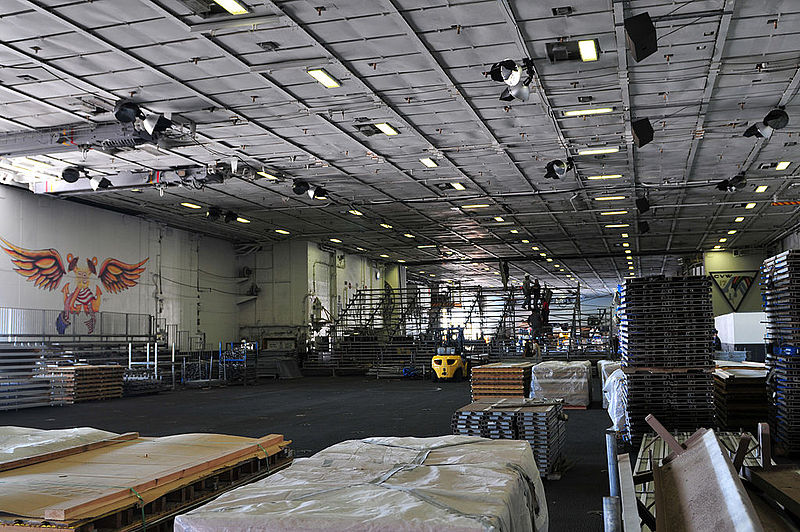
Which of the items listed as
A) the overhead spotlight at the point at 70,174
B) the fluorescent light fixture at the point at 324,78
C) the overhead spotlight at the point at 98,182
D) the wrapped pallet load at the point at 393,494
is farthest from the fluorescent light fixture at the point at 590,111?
the overhead spotlight at the point at 98,182

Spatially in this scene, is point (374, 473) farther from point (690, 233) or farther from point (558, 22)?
point (690, 233)

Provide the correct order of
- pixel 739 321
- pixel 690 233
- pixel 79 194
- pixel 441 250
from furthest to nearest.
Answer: pixel 441 250
pixel 690 233
pixel 739 321
pixel 79 194

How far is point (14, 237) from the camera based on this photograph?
2073 centimetres

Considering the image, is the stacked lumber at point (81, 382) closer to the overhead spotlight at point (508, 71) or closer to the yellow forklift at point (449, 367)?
the yellow forklift at point (449, 367)

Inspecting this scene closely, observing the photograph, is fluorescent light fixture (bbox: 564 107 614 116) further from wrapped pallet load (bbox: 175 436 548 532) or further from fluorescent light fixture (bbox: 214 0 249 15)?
wrapped pallet load (bbox: 175 436 548 532)

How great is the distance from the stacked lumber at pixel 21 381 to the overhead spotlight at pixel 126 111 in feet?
28.9

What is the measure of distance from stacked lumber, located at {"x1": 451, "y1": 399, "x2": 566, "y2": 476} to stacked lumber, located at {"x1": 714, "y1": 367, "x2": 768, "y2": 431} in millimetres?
3204

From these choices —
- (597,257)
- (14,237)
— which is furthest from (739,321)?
(14,237)

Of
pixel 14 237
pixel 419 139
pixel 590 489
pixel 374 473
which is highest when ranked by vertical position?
pixel 419 139

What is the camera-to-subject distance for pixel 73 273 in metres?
22.7

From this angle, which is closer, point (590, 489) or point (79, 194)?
point (590, 489)

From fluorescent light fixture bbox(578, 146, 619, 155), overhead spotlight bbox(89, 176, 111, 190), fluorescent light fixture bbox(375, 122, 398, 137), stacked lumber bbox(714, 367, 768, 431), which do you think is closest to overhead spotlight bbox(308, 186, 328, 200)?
fluorescent light fixture bbox(375, 122, 398, 137)

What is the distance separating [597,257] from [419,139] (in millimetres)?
23956

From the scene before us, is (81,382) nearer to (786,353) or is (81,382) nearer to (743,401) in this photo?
(743,401)
